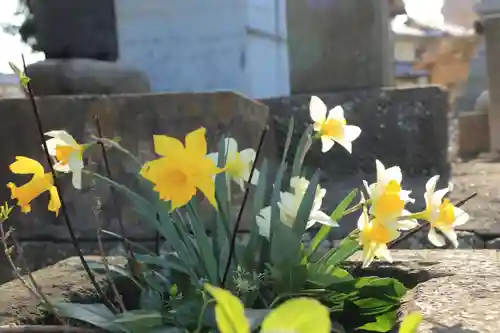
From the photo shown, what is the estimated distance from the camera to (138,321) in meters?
0.63

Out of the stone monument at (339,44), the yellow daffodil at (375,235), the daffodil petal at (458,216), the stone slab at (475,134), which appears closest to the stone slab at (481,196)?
the stone monument at (339,44)

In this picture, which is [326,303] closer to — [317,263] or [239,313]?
[317,263]

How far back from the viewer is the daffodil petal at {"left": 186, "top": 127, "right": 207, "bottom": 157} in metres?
0.58

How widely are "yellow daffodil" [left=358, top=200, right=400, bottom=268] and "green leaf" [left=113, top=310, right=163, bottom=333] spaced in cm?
22

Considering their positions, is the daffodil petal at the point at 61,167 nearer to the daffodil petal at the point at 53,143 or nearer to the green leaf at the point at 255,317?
the daffodil petal at the point at 53,143

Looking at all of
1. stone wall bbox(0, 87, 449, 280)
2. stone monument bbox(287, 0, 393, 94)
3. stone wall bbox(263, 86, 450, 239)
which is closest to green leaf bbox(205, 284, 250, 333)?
stone wall bbox(0, 87, 449, 280)

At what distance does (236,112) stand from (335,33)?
83 cm

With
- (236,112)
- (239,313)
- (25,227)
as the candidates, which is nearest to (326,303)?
(239,313)

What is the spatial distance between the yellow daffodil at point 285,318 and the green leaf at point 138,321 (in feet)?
1.11

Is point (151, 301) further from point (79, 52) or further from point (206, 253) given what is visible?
point (79, 52)

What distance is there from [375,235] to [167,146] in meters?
0.24

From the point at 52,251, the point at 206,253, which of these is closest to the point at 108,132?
the point at 52,251

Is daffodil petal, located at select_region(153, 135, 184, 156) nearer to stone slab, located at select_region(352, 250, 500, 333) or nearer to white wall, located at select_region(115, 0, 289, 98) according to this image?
stone slab, located at select_region(352, 250, 500, 333)

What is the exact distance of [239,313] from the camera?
31cm
